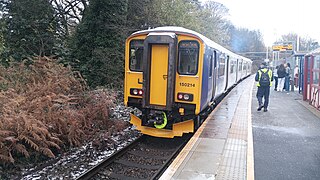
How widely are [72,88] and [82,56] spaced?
5682mm

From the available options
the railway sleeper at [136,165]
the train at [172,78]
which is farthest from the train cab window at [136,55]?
the railway sleeper at [136,165]

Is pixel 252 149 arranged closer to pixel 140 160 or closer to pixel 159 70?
pixel 140 160

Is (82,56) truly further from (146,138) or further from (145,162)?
(145,162)

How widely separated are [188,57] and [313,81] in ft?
24.6

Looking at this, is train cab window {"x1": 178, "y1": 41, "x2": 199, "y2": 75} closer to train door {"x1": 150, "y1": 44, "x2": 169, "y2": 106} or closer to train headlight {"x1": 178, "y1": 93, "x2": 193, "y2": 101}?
train door {"x1": 150, "y1": 44, "x2": 169, "y2": 106}

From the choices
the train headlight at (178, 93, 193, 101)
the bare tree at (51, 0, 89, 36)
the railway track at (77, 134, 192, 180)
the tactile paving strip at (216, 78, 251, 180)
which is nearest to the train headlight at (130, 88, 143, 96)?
the train headlight at (178, 93, 193, 101)

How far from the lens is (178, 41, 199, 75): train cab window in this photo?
26.1 ft

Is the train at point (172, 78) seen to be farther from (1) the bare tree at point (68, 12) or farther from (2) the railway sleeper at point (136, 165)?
(1) the bare tree at point (68, 12)

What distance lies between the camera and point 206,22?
33.7m

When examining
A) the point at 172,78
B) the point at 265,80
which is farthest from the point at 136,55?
the point at 265,80

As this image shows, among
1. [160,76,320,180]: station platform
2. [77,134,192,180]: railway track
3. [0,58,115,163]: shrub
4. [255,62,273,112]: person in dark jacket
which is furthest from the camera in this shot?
[255,62,273,112]: person in dark jacket

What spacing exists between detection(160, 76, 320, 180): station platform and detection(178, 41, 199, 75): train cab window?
1666mm

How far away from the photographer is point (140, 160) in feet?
24.7

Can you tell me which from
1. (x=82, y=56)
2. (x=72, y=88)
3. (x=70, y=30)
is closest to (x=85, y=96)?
(x=72, y=88)
